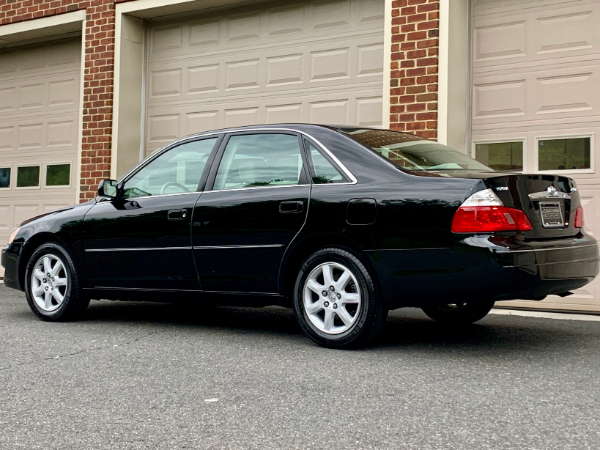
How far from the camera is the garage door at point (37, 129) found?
12242 mm

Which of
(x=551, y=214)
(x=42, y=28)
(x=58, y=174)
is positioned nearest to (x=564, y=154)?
→ (x=551, y=214)

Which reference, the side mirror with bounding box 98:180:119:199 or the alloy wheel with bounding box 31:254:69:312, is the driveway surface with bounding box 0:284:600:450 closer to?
A: the alloy wheel with bounding box 31:254:69:312

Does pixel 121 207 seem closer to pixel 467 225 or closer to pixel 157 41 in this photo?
pixel 467 225

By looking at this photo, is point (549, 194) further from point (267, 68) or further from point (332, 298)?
point (267, 68)

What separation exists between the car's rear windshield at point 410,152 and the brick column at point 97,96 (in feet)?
20.5

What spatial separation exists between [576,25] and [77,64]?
736 cm

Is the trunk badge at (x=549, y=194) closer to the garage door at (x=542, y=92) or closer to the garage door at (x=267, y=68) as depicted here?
the garage door at (x=542, y=92)

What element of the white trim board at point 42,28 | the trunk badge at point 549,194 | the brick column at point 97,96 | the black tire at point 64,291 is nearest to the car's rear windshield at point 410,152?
the trunk badge at point 549,194

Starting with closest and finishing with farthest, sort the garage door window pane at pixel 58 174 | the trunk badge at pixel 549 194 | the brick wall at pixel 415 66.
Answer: the trunk badge at pixel 549 194 → the brick wall at pixel 415 66 → the garage door window pane at pixel 58 174

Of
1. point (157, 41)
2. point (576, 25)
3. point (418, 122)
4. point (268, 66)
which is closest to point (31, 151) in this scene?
point (157, 41)

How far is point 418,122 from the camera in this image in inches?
344

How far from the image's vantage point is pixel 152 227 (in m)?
6.05

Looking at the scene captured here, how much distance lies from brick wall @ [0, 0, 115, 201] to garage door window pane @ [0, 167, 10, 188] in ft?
7.32

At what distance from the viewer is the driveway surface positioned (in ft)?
10.8
